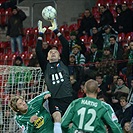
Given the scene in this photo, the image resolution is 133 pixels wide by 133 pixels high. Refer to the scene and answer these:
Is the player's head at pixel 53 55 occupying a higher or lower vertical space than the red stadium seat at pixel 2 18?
lower

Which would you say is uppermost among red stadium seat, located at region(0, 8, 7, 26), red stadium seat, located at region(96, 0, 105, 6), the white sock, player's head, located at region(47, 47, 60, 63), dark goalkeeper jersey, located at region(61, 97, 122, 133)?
red stadium seat, located at region(96, 0, 105, 6)

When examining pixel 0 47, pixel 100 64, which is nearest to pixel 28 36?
pixel 0 47

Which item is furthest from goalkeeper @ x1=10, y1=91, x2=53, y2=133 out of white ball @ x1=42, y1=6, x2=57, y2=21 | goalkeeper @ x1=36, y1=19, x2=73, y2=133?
white ball @ x1=42, y1=6, x2=57, y2=21

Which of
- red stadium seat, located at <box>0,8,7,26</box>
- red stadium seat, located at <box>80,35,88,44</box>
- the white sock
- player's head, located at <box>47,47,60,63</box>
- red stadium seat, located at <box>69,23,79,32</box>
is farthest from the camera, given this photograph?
red stadium seat, located at <box>0,8,7,26</box>

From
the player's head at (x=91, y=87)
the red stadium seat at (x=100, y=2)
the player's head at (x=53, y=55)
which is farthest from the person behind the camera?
the red stadium seat at (x=100, y=2)

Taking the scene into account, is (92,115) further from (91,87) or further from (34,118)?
(34,118)

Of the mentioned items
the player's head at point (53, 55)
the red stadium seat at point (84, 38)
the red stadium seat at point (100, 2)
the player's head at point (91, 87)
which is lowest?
the player's head at point (91, 87)

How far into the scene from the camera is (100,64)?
14.6 metres

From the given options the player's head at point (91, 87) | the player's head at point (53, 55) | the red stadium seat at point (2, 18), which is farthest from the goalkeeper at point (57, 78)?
the red stadium seat at point (2, 18)

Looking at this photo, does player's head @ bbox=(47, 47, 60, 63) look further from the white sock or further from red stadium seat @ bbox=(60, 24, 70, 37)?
red stadium seat @ bbox=(60, 24, 70, 37)

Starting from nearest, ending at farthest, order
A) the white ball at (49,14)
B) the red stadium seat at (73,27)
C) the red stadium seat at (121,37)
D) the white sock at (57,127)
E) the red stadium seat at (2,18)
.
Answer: the white sock at (57,127) → the white ball at (49,14) → the red stadium seat at (121,37) → the red stadium seat at (73,27) → the red stadium seat at (2,18)

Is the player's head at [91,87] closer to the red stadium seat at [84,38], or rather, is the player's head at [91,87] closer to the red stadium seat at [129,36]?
the red stadium seat at [129,36]

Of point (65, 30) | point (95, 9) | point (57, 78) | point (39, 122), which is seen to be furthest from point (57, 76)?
point (95, 9)

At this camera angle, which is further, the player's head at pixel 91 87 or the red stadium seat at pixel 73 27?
the red stadium seat at pixel 73 27
